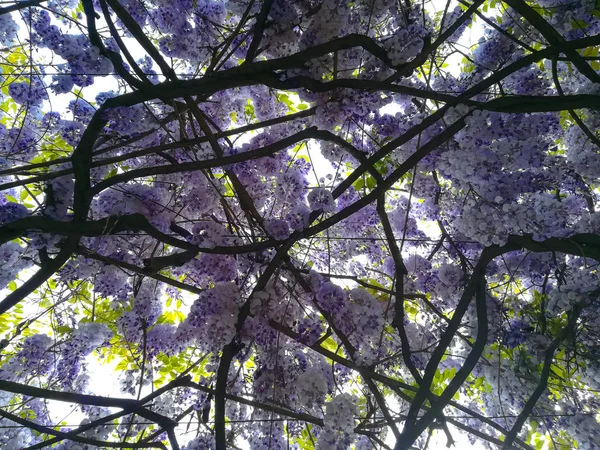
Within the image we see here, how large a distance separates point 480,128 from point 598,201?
2147 mm

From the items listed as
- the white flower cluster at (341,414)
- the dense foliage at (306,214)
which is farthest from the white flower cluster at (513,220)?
the white flower cluster at (341,414)

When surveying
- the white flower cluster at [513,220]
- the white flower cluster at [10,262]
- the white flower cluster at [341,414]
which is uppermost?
the white flower cluster at [10,262]

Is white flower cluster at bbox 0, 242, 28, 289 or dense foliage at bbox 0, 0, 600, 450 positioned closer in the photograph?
dense foliage at bbox 0, 0, 600, 450

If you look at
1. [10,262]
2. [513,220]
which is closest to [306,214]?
[513,220]

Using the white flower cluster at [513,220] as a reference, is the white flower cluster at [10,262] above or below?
above

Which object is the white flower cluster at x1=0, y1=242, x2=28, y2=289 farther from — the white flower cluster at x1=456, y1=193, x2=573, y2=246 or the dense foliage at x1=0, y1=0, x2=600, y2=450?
the white flower cluster at x1=456, y1=193, x2=573, y2=246

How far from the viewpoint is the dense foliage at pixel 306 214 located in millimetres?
1756

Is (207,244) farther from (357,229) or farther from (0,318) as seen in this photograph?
(0,318)

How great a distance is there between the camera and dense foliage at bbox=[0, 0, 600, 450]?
1756mm

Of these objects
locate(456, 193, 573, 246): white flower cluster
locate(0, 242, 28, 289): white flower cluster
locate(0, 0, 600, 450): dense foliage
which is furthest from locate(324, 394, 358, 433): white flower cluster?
locate(0, 242, 28, 289): white flower cluster

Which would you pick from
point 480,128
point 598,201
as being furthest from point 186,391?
point 598,201

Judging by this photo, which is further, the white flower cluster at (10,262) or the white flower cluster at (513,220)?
the white flower cluster at (10,262)

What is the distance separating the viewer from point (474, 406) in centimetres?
369

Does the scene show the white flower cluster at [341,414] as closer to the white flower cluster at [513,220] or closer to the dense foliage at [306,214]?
the dense foliage at [306,214]
